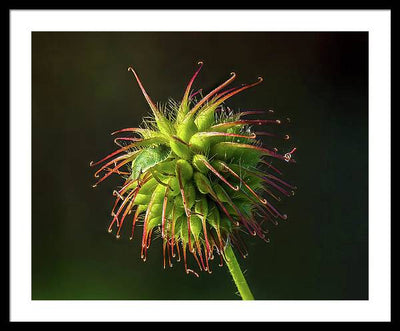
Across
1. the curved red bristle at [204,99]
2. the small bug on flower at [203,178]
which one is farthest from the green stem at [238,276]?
the curved red bristle at [204,99]

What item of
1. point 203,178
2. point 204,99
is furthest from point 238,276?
point 204,99

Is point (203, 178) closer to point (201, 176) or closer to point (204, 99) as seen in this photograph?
point (201, 176)

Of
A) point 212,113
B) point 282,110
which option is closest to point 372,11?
point 212,113

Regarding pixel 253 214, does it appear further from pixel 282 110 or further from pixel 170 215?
pixel 282 110

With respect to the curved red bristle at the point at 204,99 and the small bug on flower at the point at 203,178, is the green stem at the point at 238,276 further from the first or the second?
the curved red bristle at the point at 204,99

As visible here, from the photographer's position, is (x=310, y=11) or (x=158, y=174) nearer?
A: (x=158, y=174)

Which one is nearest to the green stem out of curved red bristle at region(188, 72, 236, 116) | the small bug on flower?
the small bug on flower

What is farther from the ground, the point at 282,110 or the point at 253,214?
the point at 282,110
